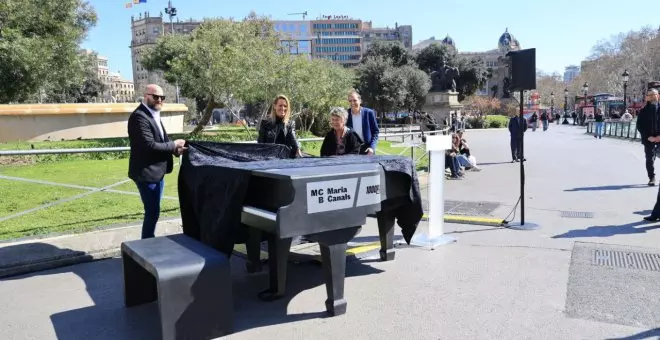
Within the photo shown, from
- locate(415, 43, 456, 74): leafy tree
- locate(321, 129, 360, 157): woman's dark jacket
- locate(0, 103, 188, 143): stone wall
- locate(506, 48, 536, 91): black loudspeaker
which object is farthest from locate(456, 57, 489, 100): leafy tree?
locate(321, 129, 360, 157): woman's dark jacket

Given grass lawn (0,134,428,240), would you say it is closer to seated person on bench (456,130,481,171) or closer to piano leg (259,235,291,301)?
seated person on bench (456,130,481,171)

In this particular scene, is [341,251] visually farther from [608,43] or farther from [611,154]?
[608,43]

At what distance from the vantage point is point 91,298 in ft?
15.8

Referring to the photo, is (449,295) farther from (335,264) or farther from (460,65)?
(460,65)

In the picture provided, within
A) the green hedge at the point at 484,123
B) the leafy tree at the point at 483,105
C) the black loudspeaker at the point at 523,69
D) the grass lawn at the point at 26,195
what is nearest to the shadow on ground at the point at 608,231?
the black loudspeaker at the point at 523,69

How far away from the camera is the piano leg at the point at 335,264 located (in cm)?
422

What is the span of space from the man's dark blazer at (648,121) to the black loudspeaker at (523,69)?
13.5 feet

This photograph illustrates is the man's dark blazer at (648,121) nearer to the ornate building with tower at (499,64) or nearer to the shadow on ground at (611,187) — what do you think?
the shadow on ground at (611,187)

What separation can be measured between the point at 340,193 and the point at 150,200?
255 cm

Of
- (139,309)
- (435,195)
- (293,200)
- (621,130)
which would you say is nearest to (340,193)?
(293,200)

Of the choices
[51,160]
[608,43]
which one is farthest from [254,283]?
[608,43]

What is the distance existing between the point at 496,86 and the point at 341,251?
119272 millimetres

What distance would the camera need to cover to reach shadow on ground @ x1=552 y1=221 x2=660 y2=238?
6.88 metres

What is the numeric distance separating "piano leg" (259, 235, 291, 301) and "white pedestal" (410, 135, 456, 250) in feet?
8.02
